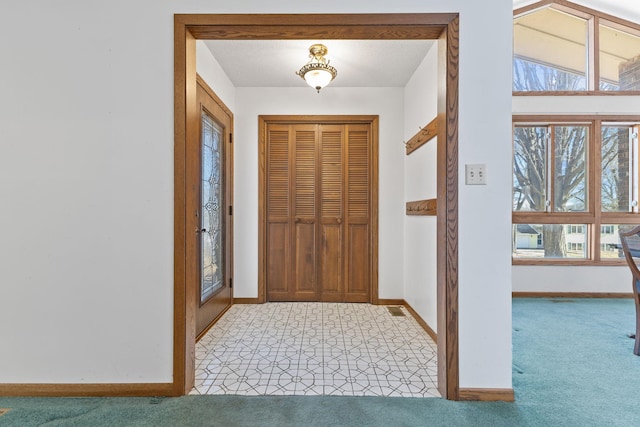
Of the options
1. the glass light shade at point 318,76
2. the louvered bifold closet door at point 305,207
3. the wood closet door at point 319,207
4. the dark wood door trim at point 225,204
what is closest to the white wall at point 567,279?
the wood closet door at point 319,207

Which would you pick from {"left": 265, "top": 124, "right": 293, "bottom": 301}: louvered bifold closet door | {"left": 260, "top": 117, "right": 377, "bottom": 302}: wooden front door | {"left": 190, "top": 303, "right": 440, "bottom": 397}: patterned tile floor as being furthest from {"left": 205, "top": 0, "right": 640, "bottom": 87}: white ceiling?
{"left": 190, "top": 303, "right": 440, "bottom": 397}: patterned tile floor

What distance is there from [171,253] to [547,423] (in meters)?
2.07

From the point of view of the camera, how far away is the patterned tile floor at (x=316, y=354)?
1834mm

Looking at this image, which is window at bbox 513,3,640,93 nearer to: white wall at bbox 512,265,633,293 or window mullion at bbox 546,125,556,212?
window mullion at bbox 546,125,556,212

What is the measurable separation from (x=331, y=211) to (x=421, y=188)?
3.53 feet

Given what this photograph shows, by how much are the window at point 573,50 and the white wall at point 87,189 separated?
3663mm

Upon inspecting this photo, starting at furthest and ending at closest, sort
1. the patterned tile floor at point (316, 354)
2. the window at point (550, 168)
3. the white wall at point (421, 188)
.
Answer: the window at point (550, 168) → the white wall at point (421, 188) → the patterned tile floor at point (316, 354)

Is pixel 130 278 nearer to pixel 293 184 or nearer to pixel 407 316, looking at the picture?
pixel 293 184

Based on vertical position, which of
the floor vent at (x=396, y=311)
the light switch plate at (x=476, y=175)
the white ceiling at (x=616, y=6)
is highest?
the white ceiling at (x=616, y=6)

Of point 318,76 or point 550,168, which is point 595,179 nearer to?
point 550,168

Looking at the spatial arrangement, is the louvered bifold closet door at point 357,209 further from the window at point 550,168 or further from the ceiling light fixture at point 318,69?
the window at point 550,168

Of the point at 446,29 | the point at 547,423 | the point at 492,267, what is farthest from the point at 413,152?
the point at 547,423

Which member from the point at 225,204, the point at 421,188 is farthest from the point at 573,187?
the point at 225,204

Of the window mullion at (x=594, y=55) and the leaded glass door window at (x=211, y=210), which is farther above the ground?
the window mullion at (x=594, y=55)
